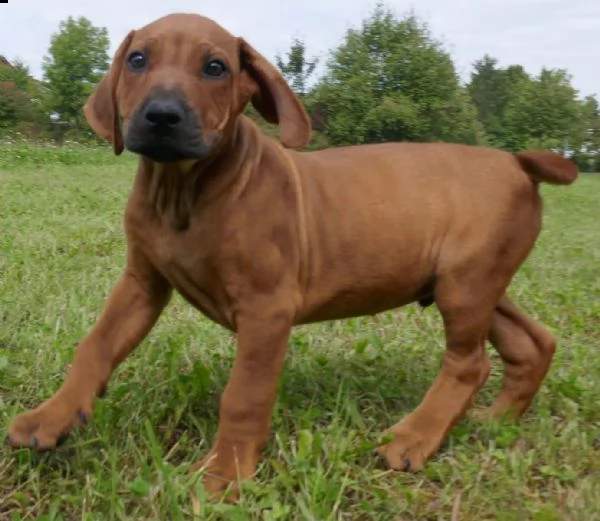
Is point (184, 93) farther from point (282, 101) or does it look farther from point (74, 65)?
point (74, 65)

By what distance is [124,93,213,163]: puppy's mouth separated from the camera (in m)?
2.12

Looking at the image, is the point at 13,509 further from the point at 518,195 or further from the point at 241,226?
the point at 518,195

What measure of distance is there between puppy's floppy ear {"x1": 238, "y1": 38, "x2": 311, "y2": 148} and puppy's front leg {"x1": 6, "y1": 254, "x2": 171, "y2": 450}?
2.03 ft

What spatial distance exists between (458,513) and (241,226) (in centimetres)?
102

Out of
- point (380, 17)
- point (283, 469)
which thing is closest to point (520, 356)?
point (283, 469)

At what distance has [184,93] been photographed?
2.17m

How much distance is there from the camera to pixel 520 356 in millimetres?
3014

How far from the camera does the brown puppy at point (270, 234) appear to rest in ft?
7.54

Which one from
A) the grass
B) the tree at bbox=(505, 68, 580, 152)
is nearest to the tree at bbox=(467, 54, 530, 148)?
the tree at bbox=(505, 68, 580, 152)

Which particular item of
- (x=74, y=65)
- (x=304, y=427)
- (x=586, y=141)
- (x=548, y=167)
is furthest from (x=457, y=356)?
(x=586, y=141)

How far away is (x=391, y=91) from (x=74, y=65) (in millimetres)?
15047

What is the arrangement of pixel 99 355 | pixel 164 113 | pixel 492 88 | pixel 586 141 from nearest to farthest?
pixel 164 113 < pixel 99 355 < pixel 586 141 < pixel 492 88

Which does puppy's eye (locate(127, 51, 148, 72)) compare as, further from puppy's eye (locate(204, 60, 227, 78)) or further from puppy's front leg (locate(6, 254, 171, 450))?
puppy's front leg (locate(6, 254, 171, 450))

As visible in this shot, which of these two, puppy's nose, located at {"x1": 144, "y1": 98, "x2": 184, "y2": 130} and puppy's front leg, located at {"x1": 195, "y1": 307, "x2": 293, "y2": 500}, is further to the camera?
puppy's front leg, located at {"x1": 195, "y1": 307, "x2": 293, "y2": 500}
